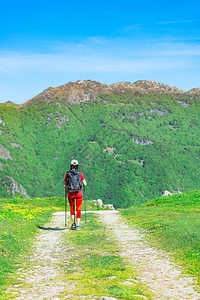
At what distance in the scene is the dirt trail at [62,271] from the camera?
8.07m

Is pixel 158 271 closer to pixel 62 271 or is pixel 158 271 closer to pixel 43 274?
pixel 62 271

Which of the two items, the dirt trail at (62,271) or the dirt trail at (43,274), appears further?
the dirt trail at (43,274)

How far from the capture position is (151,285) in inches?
338

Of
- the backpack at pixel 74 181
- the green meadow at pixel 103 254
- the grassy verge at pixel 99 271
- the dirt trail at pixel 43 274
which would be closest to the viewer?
the grassy verge at pixel 99 271

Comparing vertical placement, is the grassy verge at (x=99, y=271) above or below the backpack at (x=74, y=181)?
below

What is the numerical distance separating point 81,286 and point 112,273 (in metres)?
1.29

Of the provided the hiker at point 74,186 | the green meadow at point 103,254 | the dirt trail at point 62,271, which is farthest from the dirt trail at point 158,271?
the hiker at point 74,186

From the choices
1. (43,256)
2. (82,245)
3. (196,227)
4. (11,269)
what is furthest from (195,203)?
(11,269)

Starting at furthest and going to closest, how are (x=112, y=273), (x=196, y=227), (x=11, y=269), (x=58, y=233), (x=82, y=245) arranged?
(x=58, y=233) → (x=196, y=227) → (x=82, y=245) → (x=11, y=269) → (x=112, y=273)

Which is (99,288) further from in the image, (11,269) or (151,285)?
(11,269)

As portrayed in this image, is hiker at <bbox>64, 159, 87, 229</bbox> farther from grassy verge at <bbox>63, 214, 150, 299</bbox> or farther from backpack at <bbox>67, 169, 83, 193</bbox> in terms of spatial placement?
grassy verge at <bbox>63, 214, 150, 299</bbox>

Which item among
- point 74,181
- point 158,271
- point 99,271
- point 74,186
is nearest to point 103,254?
point 99,271

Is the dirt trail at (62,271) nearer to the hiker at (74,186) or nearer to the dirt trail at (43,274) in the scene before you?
the dirt trail at (43,274)

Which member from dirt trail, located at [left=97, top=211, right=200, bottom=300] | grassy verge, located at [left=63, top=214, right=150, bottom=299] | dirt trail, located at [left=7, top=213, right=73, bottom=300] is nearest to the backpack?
dirt trail, located at [left=7, top=213, right=73, bottom=300]
